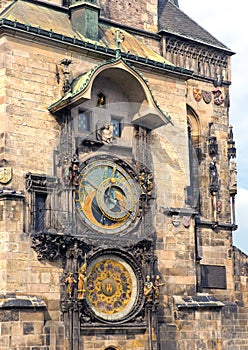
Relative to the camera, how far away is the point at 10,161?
18.9 m

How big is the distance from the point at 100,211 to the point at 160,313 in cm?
320

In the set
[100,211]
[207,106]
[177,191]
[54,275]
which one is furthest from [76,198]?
[207,106]

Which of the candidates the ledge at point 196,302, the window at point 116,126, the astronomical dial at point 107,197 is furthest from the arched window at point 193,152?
the window at point 116,126

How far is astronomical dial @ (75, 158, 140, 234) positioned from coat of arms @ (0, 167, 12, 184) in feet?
6.23

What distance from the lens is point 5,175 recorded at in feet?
61.6

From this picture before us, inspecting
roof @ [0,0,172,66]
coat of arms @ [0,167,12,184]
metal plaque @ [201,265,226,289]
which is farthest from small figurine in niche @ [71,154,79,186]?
metal plaque @ [201,265,226,289]

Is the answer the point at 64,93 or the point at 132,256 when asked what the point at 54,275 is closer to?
the point at 132,256

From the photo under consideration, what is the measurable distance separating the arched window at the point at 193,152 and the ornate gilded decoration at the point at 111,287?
14.6ft

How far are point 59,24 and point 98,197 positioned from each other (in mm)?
5073

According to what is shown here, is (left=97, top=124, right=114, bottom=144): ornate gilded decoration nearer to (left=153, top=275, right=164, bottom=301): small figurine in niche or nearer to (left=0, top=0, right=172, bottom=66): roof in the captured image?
(left=0, top=0, right=172, bottom=66): roof

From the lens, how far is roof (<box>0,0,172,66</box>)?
20812 mm

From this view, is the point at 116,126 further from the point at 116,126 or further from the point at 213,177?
the point at 213,177

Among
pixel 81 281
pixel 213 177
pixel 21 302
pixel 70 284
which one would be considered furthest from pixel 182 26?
pixel 21 302

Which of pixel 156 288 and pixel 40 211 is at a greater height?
pixel 40 211
